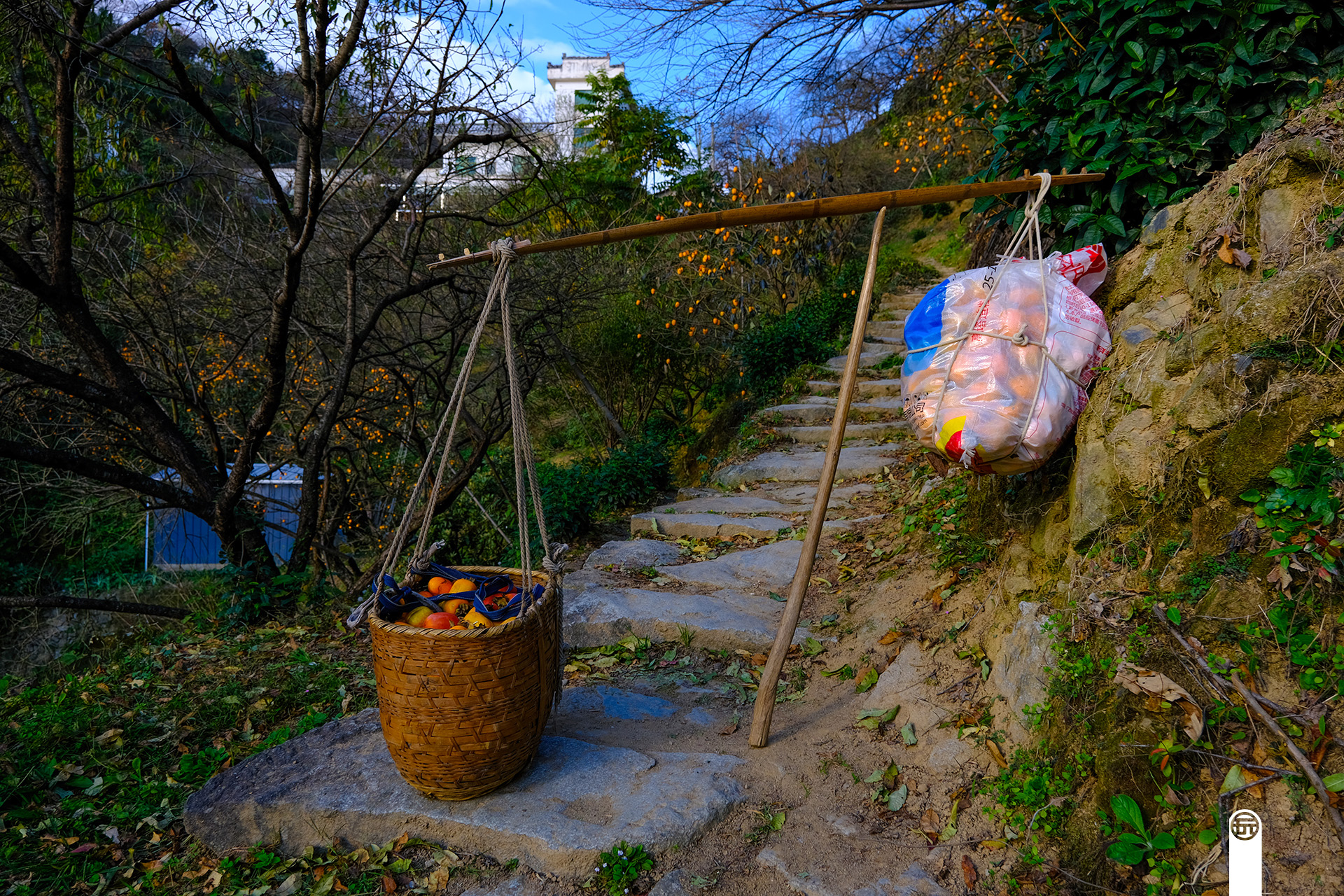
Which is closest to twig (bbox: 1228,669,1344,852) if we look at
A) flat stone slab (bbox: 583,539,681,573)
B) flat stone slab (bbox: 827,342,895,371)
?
flat stone slab (bbox: 583,539,681,573)

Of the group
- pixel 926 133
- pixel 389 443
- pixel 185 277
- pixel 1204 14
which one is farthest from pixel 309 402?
pixel 926 133

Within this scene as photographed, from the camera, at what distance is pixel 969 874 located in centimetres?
204

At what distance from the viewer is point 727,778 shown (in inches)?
98.3

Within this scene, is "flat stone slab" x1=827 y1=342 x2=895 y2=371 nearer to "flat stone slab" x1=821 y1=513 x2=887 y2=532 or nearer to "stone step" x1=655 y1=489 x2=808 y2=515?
"stone step" x1=655 y1=489 x2=808 y2=515

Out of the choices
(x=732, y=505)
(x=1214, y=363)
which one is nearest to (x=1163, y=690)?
(x=1214, y=363)

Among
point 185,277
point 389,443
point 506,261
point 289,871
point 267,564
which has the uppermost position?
point 185,277

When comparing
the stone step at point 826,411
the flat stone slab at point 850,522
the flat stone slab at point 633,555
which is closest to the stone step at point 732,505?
the flat stone slab at point 633,555

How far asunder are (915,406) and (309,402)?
16.4 feet

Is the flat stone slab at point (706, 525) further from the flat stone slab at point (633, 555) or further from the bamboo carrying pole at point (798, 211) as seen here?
the bamboo carrying pole at point (798, 211)

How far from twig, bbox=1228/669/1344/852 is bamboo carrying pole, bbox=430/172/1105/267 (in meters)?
1.57

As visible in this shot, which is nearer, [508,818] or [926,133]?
[508,818]

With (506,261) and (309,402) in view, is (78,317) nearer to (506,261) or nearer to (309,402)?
(309,402)

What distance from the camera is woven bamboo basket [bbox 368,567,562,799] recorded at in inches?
84.8

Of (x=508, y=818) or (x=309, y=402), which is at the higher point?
(x=309, y=402)
